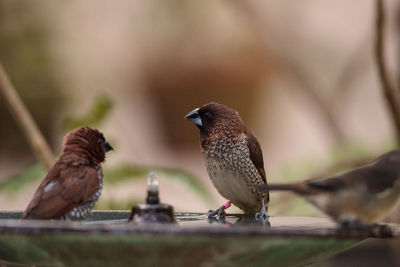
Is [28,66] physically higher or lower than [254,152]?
higher

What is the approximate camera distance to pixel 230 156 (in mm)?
3154

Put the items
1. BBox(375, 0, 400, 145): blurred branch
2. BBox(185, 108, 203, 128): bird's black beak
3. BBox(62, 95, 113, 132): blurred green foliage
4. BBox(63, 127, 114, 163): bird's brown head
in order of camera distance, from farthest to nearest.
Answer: BBox(62, 95, 113, 132): blurred green foliage < BBox(375, 0, 400, 145): blurred branch < BBox(185, 108, 203, 128): bird's black beak < BBox(63, 127, 114, 163): bird's brown head

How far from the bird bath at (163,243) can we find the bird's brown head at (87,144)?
1.63 feet

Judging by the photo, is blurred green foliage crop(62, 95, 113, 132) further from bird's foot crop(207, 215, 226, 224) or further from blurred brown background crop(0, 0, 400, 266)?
blurred brown background crop(0, 0, 400, 266)

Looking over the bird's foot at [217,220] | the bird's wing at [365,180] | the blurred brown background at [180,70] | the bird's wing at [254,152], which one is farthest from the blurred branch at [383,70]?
the blurred brown background at [180,70]

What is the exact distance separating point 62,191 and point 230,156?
4.02ft

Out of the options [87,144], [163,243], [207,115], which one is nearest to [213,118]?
[207,115]

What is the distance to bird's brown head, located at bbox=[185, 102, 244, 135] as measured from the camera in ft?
10.4

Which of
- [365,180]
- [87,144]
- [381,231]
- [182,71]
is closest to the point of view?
[381,231]

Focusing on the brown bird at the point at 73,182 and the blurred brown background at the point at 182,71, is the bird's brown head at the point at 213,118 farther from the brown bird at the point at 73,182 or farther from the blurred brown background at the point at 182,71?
the blurred brown background at the point at 182,71

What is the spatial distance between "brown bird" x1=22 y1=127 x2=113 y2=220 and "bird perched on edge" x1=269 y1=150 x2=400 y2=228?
65 cm

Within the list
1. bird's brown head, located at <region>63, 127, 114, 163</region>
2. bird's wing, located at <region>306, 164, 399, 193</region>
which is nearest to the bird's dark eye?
bird's brown head, located at <region>63, 127, 114, 163</region>

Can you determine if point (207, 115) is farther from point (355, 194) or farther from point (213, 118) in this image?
point (355, 194)

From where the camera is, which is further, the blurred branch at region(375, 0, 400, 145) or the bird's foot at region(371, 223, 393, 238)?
the blurred branch at region(375, 0, 400, 145)
